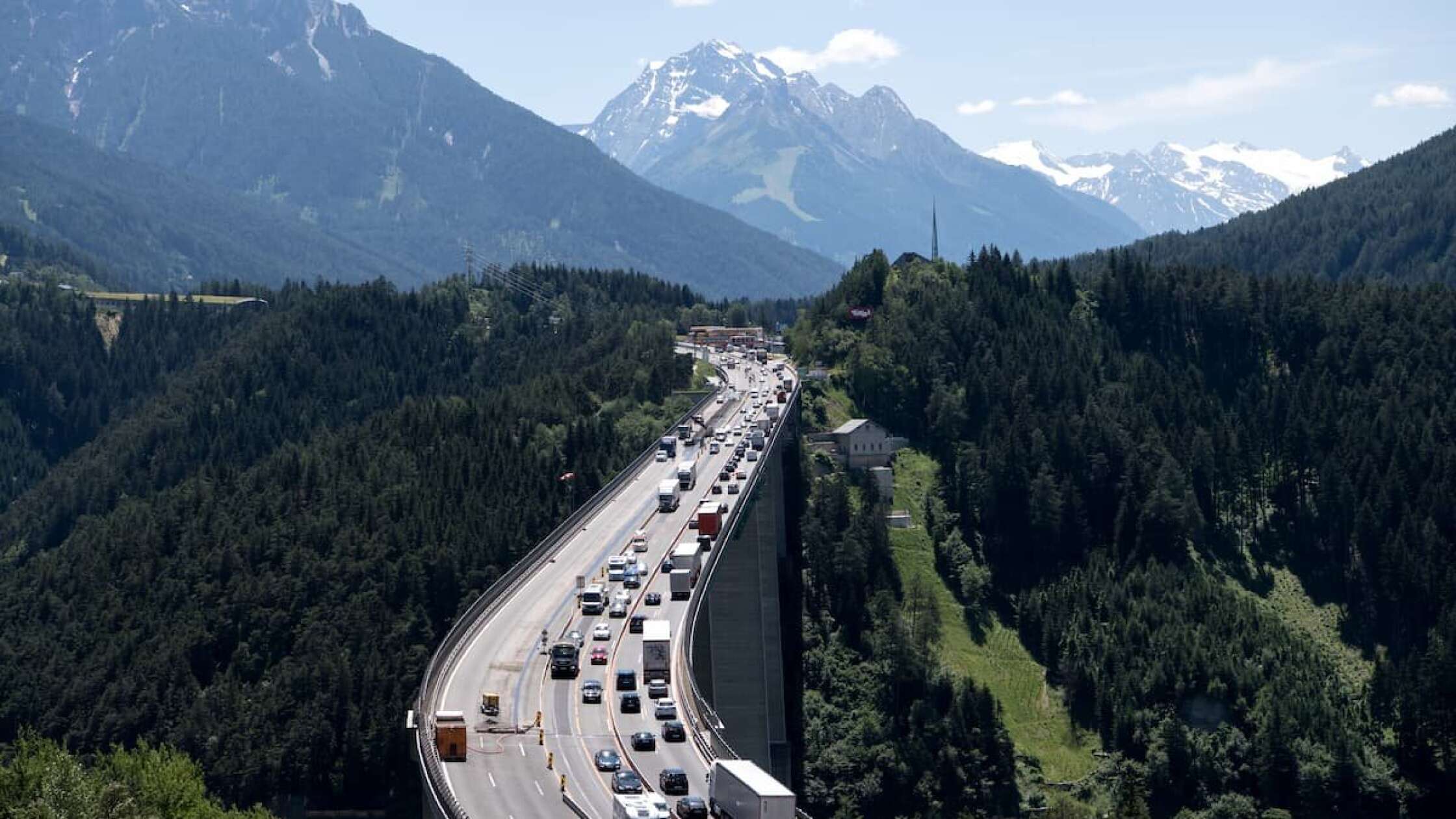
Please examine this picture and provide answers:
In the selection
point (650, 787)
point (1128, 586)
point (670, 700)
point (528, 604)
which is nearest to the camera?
point (650, 787)

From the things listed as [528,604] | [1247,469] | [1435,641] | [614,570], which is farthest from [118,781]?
[1247,469]

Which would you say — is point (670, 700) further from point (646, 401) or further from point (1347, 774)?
point (646, 401)

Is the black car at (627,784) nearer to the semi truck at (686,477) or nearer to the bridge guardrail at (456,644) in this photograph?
the bridge guardrail at (456,644)

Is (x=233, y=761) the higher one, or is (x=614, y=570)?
(x=614, y=570)

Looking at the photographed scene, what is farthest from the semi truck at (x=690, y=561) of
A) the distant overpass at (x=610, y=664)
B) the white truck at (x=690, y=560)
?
the distant overpass at (x=610, y=664)

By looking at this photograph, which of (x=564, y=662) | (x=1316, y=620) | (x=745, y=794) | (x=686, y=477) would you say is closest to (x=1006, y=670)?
(x=1316, y=620)

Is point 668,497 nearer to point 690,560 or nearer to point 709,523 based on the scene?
point 709,523

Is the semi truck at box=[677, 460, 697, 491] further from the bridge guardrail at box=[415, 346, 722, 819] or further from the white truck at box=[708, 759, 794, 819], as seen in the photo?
the white truck at box=[708, 759, 794, 819]
